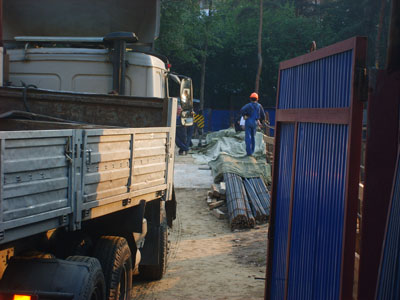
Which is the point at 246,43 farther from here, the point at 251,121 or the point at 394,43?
the point at 394,43

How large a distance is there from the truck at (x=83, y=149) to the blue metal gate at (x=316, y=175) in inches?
52.3

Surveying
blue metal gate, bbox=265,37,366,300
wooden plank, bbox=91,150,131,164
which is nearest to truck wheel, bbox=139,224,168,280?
blue metal gate, bbox=265,37,366,300

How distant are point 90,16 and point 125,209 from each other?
441cm

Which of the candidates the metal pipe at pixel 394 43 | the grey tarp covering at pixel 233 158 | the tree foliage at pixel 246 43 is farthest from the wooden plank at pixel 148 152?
the tree foliage at pixel 246 43

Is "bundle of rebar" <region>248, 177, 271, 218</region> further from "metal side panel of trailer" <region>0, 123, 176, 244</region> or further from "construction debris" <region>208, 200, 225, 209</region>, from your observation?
"metal side panel of trailer" <region>0, 123, 176, 244</region>

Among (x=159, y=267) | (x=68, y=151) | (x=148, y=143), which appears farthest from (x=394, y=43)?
(x=159, y=267)

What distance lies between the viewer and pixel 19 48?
8.98 metres

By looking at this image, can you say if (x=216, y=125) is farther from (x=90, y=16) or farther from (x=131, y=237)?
(x=131, y=237)

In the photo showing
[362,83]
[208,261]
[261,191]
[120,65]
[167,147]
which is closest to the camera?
[362,83]

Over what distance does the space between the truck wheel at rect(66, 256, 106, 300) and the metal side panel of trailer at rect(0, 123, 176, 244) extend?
305 millimetres

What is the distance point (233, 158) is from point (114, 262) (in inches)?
475

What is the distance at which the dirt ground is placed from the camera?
7480mm

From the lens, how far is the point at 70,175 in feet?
14.6

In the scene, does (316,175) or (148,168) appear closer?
(316,175)
